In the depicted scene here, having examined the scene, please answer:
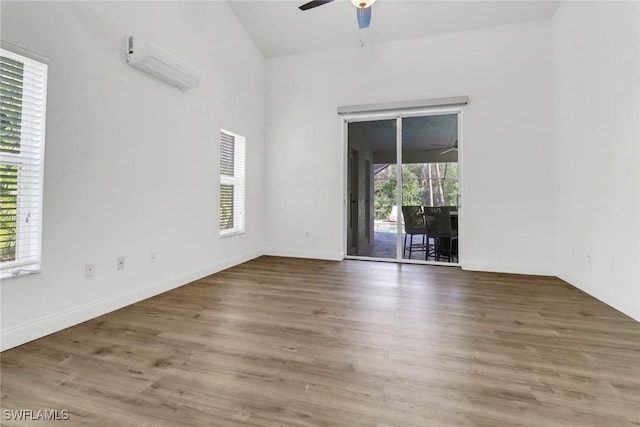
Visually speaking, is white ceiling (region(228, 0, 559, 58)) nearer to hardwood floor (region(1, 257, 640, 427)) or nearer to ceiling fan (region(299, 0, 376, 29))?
ceiling fan (region(299, 0, 376, 29))

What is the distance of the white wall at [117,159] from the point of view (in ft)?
6.79

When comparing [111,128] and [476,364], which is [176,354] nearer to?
[476,364]

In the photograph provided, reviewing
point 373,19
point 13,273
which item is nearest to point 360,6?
point 373,19

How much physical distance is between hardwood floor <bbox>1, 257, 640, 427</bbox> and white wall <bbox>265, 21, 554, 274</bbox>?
4.42 feet

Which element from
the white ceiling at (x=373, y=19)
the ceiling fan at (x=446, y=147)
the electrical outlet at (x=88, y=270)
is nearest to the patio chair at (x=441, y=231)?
the ceiling fan at (x=446, y=147)

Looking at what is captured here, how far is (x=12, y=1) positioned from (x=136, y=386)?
2.52 metres

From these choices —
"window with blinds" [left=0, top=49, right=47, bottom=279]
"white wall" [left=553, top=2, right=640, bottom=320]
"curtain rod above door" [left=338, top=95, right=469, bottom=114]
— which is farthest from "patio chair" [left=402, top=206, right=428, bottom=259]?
"window with blinds" [left=0, top=49, right=47, bottom=279]

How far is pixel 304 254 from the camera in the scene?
16.3 feet

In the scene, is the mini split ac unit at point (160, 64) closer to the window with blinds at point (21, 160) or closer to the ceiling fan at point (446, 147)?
the window with blinds at point (21, 160)

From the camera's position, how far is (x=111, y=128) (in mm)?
2510

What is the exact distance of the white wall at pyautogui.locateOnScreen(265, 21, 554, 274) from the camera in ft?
12.8

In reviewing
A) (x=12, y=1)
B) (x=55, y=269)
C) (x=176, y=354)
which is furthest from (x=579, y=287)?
(x=12, y=1)

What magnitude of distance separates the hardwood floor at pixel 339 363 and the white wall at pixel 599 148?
456 millimetres

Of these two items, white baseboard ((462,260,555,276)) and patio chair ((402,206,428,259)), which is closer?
white baseboard ((462,260,555,276))
